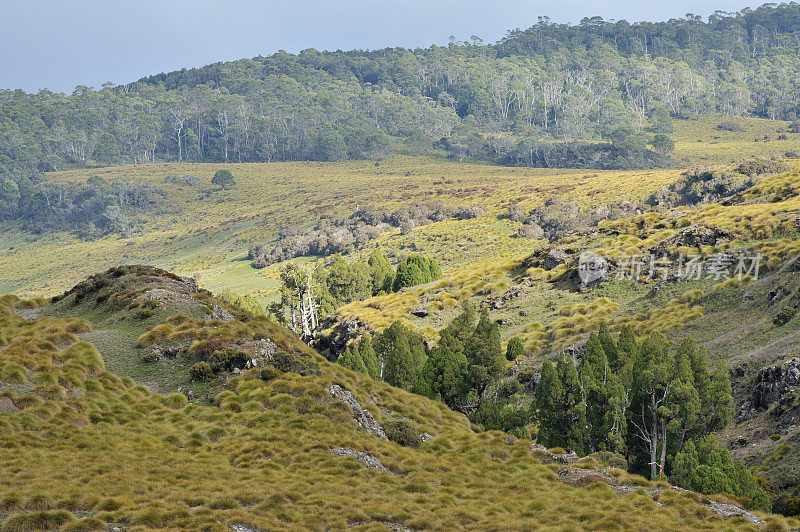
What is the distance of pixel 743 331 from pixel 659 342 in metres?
11.3

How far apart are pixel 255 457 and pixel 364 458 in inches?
153

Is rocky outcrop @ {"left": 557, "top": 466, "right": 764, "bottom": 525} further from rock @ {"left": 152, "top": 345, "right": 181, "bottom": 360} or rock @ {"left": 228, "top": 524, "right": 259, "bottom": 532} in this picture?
rock @ {"left": 152, "top": 345, "right": 181, "bottom": 360}

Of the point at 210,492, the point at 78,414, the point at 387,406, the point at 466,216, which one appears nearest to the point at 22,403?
Result: the point at 78,414

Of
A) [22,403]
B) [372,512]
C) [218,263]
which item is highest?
[22,403]

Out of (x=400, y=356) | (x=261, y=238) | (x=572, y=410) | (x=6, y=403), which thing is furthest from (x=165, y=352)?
(x=261, y=238)

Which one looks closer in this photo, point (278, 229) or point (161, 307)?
point (161, 307)

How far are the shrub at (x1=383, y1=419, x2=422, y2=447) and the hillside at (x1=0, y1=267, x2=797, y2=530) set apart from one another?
9 centimetres

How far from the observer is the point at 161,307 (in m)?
38.7

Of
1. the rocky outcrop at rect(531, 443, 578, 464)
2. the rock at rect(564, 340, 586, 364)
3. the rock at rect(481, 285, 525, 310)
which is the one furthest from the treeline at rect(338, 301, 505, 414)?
the rock at rect(481, 285, 525, 310)

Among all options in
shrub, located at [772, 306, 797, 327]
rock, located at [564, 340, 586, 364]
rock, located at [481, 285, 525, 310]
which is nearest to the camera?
shrub, located at [772, 306, 797, 327]

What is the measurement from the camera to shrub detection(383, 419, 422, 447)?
28844mm

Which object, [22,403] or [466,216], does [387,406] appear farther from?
[466,216]

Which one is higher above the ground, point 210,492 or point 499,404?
point 210,492

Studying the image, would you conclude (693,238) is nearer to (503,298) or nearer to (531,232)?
(503,298)
